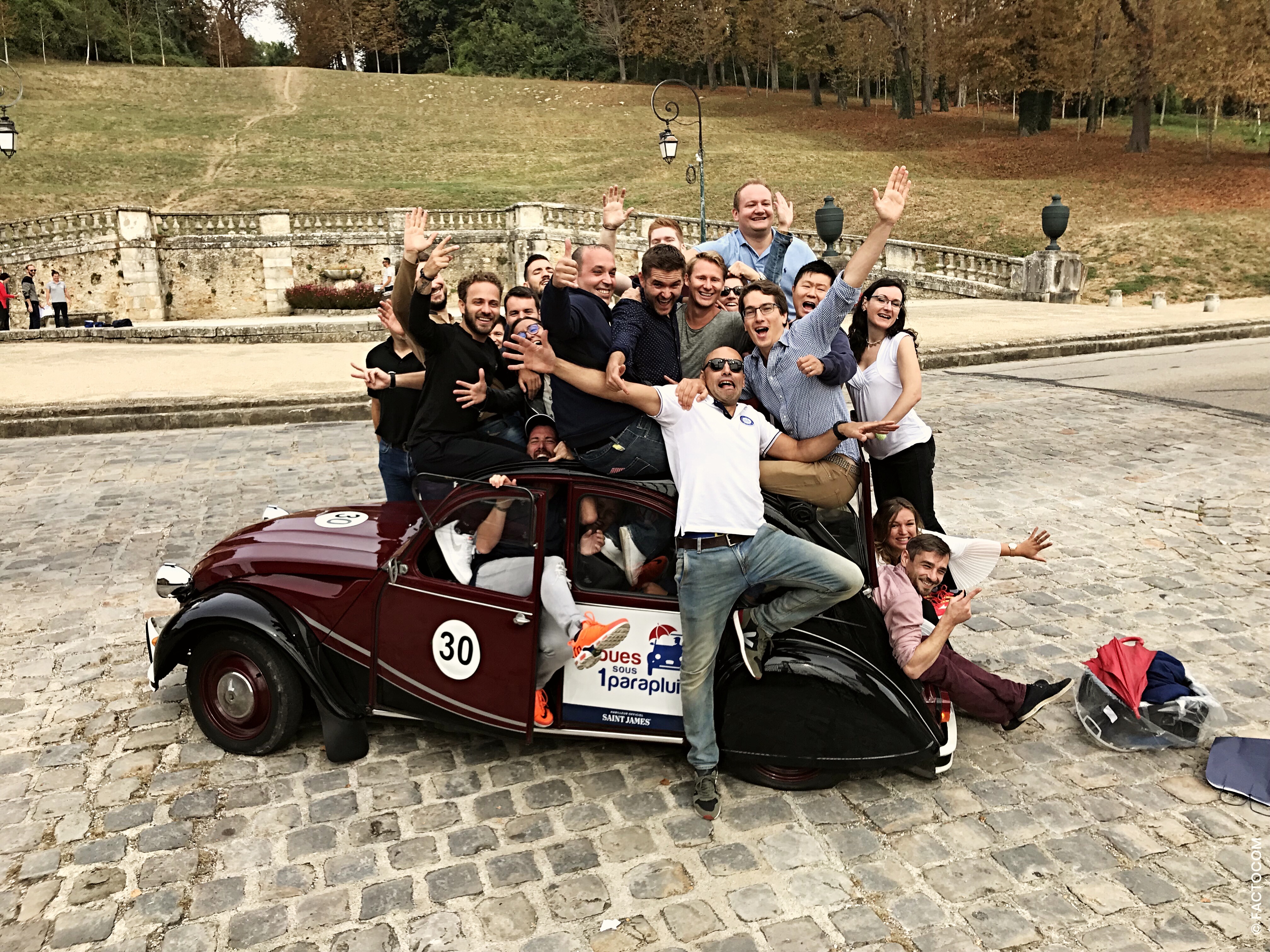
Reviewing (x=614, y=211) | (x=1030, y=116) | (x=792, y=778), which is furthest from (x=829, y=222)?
(x=1030, y=116)

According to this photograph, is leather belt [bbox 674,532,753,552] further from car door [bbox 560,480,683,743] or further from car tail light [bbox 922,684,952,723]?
car tail light [bbox 922,684,952,723]

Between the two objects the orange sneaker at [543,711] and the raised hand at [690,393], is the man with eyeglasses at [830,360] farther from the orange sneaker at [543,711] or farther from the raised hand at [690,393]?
the orange sneaker at [543,711]

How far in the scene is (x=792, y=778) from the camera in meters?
4.72

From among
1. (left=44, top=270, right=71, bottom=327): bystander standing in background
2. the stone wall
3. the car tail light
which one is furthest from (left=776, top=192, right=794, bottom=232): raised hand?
(left=44, top=270, right=71, bottom=327): bystander standing in background

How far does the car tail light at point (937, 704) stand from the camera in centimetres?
474

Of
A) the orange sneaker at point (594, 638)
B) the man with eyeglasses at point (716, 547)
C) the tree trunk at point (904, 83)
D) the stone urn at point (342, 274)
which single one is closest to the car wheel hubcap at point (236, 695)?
the orange sneaker at point (594, 638)

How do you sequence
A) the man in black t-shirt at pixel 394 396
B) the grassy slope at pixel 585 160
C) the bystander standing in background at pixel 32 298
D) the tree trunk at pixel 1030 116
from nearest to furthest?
the man in black t-shirt at pixel 394 396, the bystander standing in background at pixel 32 298, the grassy slope at pixel 585 160, the tree trunk at pixel 1030 116

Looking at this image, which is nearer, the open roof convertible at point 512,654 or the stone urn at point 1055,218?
the open roof convertible at point 512,654

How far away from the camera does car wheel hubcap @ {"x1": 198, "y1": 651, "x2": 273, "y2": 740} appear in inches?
197

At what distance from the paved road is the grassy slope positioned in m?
9.43

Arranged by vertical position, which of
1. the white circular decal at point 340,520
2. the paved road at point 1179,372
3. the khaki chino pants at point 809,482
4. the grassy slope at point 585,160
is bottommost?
the paved road at point 1179,372

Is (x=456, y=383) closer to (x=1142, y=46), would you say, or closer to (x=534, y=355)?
(x=534, y=355)

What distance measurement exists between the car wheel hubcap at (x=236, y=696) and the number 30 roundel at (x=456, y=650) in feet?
3.29

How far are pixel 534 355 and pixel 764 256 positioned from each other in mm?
2960
